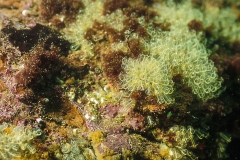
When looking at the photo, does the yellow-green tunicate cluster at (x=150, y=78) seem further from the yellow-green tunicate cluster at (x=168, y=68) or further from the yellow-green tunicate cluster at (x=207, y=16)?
the yellow-green tunicate cluster at (x=207, y=16)

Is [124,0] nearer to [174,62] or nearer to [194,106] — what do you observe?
[174,62]

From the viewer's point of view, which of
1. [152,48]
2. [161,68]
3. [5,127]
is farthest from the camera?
[152,48]

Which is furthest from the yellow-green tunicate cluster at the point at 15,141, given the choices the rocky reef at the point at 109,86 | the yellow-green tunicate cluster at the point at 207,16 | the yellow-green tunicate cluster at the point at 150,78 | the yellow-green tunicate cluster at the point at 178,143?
the yellow-green tunicate cluster at the point at 207,16

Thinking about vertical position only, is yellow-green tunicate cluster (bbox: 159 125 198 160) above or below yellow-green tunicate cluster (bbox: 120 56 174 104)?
below

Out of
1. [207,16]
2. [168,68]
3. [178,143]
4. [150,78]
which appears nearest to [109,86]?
[150,78]

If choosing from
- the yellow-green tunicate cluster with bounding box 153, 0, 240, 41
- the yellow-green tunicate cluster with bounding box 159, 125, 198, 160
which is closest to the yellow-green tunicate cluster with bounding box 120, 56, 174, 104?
the yellow-green tunicate cluster with bounding box 159, 125, 198, 160

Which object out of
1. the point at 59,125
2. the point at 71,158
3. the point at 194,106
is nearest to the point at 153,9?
the point at 194,106

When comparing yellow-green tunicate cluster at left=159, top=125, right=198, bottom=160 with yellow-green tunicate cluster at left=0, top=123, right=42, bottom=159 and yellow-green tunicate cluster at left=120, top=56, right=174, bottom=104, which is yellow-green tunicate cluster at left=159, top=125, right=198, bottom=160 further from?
yellow-green tunicate cluster at left=0, top=123, right=42, bottom=159

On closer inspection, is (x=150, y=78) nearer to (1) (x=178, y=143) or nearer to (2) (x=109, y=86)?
(2) (x=109, y=86)
